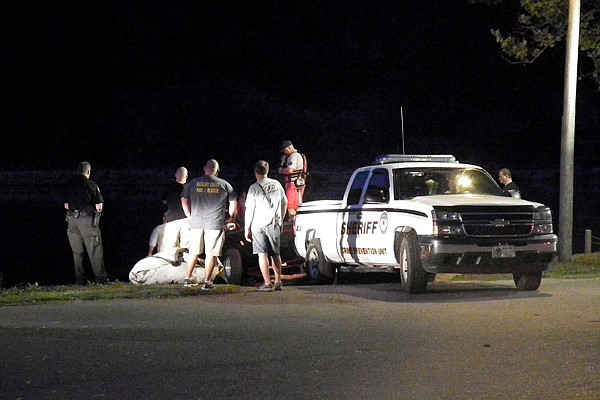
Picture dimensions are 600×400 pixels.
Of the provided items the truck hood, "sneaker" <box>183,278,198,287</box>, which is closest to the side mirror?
the truck hood

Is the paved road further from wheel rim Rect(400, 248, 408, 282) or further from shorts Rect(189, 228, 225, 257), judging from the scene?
shorts Rect(189, 228, 225, 257)

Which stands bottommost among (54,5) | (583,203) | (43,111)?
(583,203)

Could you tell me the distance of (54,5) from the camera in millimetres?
70688

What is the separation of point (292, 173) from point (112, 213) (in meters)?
22.1

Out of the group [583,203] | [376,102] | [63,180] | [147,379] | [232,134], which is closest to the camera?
[147,379]

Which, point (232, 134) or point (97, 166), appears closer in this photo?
point (97, 166)

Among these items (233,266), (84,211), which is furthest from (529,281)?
(84,211)

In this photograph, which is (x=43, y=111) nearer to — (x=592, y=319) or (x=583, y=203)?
(x=583, y=203)

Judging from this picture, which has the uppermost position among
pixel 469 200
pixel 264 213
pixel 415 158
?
pixel 415 158

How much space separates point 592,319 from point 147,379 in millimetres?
5530

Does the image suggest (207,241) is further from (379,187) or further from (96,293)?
(379,187)

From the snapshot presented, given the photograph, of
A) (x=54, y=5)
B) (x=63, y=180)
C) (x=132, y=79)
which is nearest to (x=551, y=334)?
(x=63, y=180)

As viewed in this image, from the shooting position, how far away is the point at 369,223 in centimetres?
1656

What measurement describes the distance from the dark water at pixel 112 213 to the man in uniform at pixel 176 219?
402 centimetres
